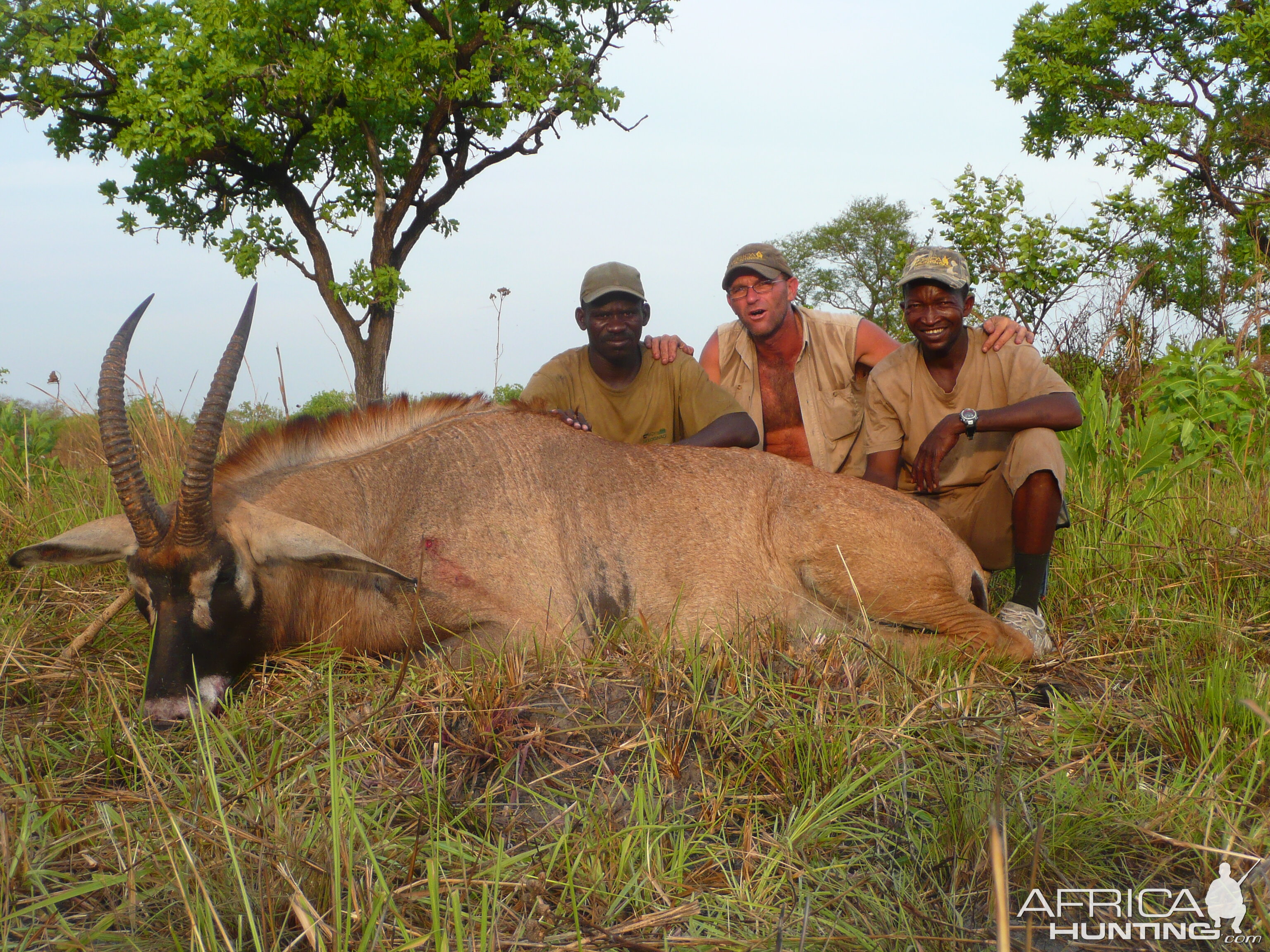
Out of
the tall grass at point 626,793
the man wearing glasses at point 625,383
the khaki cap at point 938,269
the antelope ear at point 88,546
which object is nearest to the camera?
the tall grass at point 626,793

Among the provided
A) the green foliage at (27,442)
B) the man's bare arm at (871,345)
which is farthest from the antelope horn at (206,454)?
the man's bare arm at (871,345)

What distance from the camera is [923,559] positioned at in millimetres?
4973

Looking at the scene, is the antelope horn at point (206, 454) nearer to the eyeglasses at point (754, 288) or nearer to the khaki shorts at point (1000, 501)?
the khaki shorts at point (1000, 501)

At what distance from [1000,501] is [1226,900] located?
359 cm

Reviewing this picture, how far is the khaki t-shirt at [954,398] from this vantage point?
5703mm

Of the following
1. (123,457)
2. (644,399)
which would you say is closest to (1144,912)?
(123,457)

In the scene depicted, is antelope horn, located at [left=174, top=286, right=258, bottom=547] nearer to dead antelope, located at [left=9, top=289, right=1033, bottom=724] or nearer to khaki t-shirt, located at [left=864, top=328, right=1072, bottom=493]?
dead antelope, located at [left=9, top=289, right=1033, bottom=724]

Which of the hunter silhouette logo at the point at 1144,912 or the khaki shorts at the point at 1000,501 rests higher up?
the khaki shorts at the point at 1000,501

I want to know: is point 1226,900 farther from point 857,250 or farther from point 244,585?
point 857,250

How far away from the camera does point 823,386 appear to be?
7.24 metres

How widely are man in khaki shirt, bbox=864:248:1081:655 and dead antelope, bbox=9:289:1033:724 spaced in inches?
17.0

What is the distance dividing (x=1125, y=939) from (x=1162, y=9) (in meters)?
31.0

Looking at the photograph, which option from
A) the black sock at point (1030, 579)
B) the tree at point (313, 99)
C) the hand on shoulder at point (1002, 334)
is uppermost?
the tree at point (313, 99)

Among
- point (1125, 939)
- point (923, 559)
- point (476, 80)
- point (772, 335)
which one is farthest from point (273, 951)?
point (476, 80)
